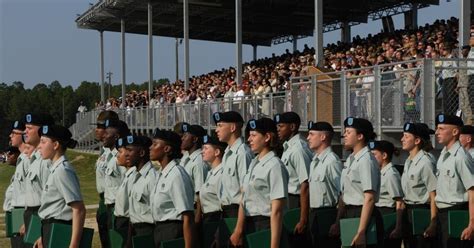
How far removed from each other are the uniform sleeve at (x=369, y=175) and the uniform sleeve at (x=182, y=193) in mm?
1586

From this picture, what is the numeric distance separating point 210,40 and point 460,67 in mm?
35242

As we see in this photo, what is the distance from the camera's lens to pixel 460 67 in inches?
427

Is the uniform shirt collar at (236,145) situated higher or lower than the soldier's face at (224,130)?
lower

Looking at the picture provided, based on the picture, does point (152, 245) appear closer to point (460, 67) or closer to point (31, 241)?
point (31, 241)

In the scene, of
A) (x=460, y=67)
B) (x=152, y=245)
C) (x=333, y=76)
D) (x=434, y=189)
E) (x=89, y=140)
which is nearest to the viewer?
(x=152, y=245)

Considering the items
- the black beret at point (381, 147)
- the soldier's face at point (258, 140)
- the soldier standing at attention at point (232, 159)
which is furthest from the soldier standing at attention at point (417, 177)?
the soldier's face at point (258, 140)

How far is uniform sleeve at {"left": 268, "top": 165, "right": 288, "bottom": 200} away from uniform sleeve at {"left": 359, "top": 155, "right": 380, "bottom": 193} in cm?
82

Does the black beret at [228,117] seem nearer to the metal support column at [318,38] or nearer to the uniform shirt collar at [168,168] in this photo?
the uniform shirt collar at [168,168]

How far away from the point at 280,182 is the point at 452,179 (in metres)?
1.95

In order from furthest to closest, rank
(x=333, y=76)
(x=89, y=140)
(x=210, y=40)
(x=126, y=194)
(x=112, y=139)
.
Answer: (x=210, y=40)
(x=89, y=140)
(x=333, y=76)
(x=112, y=139)
(x=126, y=194)

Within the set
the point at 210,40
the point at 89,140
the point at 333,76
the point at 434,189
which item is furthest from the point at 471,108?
the point at 210,40

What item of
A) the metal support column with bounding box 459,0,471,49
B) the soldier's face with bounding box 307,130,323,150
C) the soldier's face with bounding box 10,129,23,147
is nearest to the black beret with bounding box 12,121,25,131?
the soldier's face with bounding box 10,129,23,147

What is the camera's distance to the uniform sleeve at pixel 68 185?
21.3 ft

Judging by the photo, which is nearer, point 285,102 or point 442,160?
point 442,160
